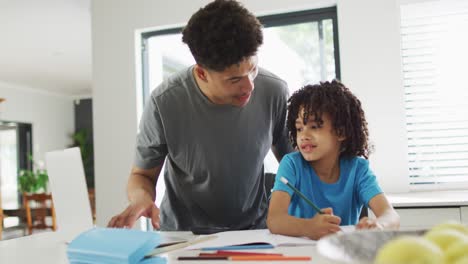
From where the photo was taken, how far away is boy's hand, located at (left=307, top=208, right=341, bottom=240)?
1.00m

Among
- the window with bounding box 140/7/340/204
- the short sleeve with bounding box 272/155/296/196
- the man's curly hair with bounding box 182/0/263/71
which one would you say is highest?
the window with bounding box 140/7/340/204

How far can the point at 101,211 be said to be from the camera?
→ 3.74 m

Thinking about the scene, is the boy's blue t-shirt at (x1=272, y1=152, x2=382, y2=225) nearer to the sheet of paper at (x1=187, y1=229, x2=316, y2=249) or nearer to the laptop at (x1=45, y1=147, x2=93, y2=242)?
the sheet of paper at (x1=187, y1=229, x2=316, y2=249)

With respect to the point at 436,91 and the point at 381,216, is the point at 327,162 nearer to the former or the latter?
the point at 381,216

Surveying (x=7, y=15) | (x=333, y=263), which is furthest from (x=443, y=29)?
(x=7, y=15)

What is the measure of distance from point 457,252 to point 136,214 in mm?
850

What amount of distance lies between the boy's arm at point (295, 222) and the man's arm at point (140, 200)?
0.32m

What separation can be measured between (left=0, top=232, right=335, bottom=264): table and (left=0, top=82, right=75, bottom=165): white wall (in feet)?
25.7

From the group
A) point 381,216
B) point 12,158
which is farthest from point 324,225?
point 12,158

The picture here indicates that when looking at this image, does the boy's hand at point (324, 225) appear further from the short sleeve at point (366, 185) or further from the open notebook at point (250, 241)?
the short sleeve at point (366, 185)

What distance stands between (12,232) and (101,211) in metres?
4.20

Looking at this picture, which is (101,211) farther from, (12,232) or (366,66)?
(12,232)

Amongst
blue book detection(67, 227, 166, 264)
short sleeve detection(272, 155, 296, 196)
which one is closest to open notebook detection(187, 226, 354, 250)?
blue book detection(67, 227, 166, 264)

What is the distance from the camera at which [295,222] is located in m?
1.11
